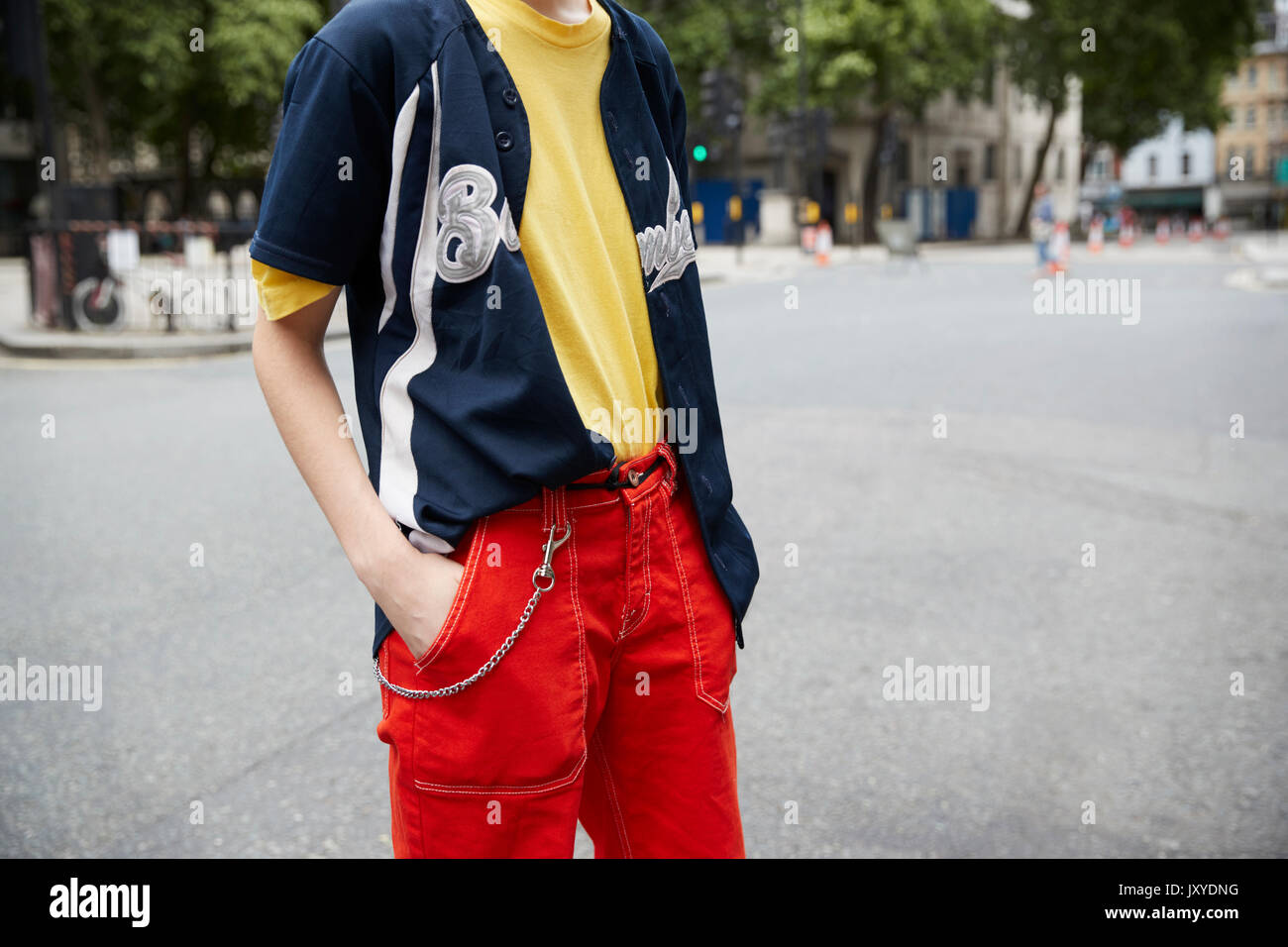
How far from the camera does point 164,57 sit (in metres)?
30.7

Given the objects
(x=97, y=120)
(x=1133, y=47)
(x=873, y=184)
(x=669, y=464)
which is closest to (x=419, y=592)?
(x=669, y=464)

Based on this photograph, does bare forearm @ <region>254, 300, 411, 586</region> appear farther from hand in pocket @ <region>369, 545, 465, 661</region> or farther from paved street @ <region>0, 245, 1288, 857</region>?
paved street @ <region>0, 245, 1288, 857</region>

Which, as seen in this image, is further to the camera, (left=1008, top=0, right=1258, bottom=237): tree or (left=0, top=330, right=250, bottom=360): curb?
(left=1008, top=0, right=1258, bottom=237): tree

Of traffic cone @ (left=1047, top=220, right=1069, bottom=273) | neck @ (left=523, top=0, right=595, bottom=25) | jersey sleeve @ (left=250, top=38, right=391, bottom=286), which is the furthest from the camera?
traffic cone @ (left=1047, top=220, right=1069, bottom=273)

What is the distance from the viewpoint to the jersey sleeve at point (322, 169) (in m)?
1.31

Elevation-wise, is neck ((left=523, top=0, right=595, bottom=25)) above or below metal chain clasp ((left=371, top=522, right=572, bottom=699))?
above

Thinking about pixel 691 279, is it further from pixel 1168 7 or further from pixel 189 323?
pixel 1168 7

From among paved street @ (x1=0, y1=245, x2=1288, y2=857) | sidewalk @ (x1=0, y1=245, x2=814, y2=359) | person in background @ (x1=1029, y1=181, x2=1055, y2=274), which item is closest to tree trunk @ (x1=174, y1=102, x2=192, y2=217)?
sidewalk @ (x1=0, y1=245, x2=814, y2=359)

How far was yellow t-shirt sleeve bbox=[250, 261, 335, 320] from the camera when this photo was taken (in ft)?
4.49

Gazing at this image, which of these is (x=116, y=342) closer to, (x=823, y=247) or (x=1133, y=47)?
(x=823, y=247)

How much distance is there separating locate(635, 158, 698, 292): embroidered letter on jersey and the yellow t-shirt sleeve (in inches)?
15.2

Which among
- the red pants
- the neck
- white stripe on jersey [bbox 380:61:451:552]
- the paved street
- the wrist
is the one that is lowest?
the paved street

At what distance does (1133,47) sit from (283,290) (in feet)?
144
